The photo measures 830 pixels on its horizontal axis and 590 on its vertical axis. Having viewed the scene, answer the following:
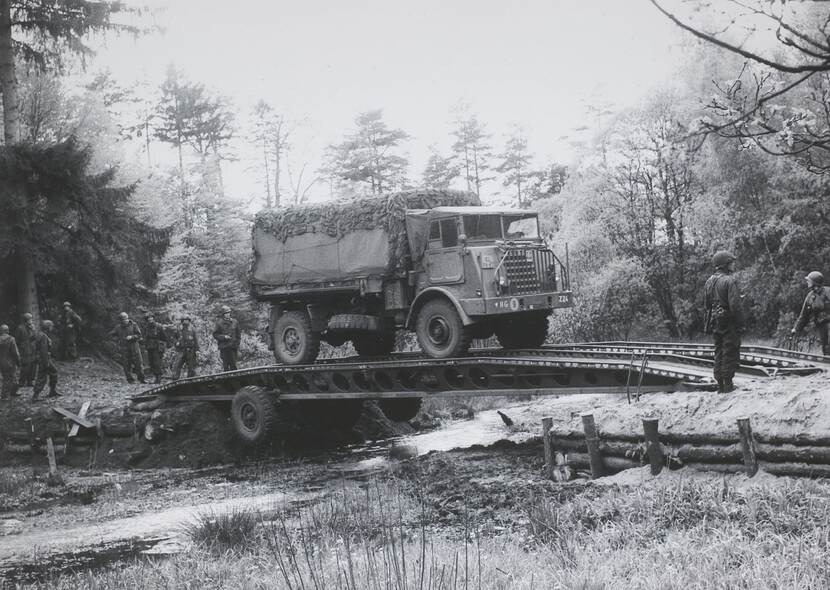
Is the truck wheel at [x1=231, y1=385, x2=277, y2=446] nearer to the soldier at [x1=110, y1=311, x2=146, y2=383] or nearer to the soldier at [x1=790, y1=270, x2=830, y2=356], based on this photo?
the soldier at [x1=110, y1=311, x2=146, y2=383]

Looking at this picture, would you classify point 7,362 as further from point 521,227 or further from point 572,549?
point 572,549

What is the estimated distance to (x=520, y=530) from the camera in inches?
335

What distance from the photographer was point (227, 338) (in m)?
20.7

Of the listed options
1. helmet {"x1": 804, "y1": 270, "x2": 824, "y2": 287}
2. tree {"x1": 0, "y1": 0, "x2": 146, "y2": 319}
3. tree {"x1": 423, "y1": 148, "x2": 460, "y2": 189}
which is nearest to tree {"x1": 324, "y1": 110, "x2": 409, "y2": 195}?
tree {"x1": 423, "y1": 148, "x2": 460, "y2": 189}

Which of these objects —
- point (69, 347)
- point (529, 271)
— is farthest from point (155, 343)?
point (529, 271)

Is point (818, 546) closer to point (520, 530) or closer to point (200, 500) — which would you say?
point (520, 530)

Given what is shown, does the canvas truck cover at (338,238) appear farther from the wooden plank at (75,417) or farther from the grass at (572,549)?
the grass at (572,549)

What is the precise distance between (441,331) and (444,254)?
1.34 m

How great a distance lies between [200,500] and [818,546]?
9578mm

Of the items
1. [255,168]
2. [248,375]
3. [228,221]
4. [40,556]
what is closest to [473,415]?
[248,375]

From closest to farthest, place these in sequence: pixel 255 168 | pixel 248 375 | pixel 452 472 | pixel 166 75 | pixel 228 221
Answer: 1. pixel 452 472
2. pixel 248 375
3. pixel 228 221
4. pixel 166 75
5. pixel 255 168

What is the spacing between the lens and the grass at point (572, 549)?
560 centimetres

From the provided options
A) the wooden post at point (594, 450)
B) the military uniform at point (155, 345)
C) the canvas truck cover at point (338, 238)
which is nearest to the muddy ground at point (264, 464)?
the wooden post at point (594, 450)

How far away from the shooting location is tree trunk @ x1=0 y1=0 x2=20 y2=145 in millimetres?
23000
